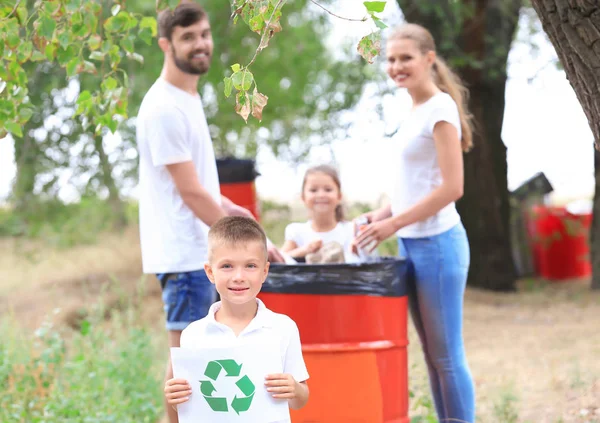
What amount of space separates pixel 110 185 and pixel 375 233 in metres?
4.98

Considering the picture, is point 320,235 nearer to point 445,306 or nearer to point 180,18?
point 445,306

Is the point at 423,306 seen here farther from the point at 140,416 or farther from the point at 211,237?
the point at 140,416

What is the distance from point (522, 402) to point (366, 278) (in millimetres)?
1984

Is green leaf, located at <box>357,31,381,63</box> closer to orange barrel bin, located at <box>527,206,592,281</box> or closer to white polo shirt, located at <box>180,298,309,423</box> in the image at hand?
white polo shirt, located at <box>180,298,309,423</box>

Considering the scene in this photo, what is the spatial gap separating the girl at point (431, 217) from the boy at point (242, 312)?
947 millimetres

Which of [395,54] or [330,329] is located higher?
[395,54]

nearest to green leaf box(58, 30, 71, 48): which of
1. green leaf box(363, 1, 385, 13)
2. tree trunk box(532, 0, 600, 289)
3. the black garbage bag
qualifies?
the black garbage bag

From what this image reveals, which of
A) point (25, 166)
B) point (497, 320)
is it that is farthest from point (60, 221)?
point (497, 320)

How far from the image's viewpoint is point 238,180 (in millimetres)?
6270

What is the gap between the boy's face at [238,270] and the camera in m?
2.05

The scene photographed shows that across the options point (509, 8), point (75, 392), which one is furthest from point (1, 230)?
point (509, 8)

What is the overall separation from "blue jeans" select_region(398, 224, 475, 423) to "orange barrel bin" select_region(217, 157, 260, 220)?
10.8 ft

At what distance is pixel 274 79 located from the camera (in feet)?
30.4

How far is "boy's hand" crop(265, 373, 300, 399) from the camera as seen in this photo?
197cm
